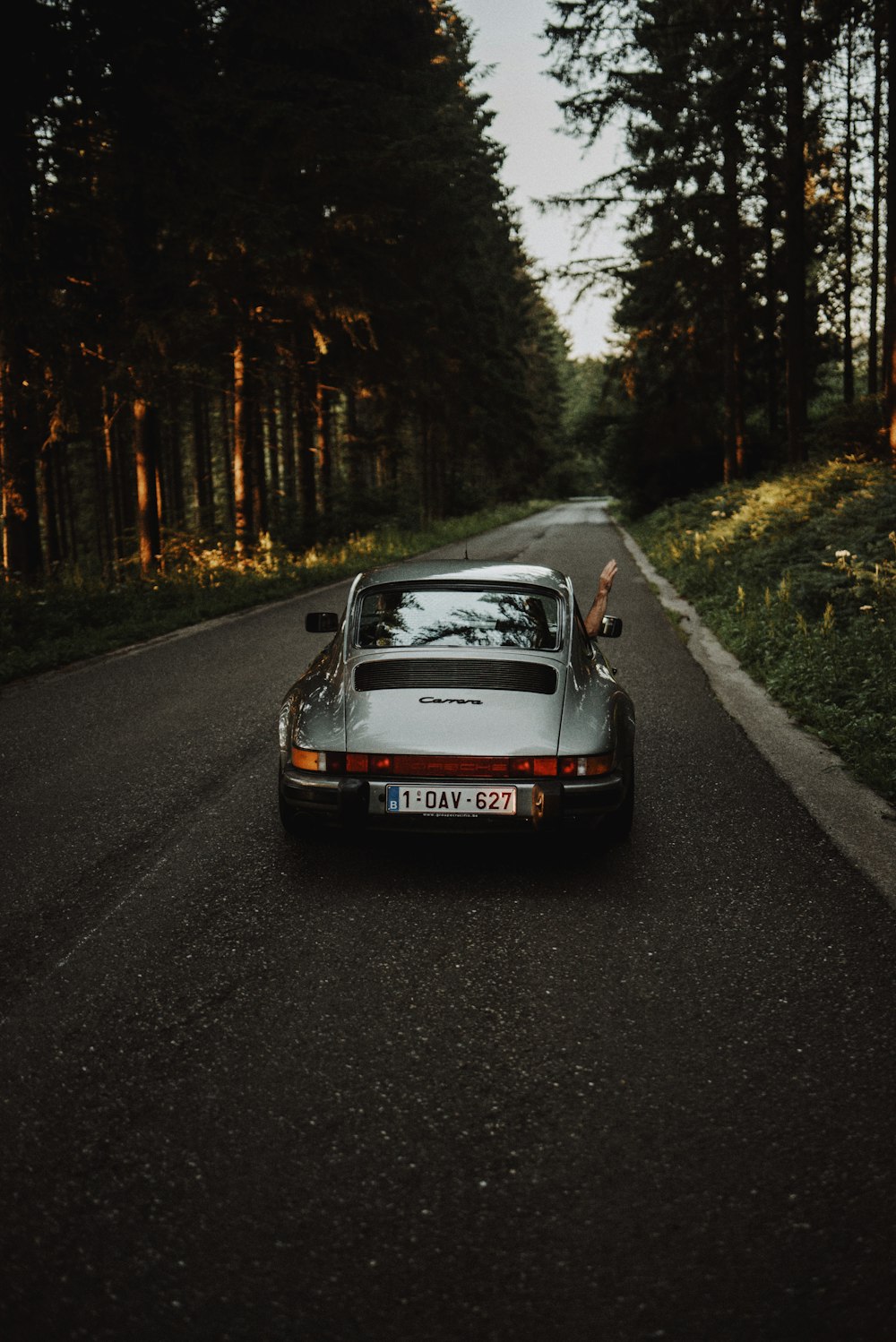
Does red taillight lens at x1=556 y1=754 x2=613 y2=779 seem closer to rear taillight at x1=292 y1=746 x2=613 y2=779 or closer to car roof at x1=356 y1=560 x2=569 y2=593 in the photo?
rear taillight at x1=292 y1=746 x2=613 y2=779

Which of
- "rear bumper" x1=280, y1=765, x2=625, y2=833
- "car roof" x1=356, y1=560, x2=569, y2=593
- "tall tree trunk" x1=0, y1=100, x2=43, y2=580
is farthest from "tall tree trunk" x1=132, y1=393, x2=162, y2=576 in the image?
"rear bumper" x1=280, y1=765, x2=625, y2=833

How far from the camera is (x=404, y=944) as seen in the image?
4.00m

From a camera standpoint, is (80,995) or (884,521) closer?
(80,995)

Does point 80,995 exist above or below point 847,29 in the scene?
below

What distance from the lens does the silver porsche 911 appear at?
4.53m

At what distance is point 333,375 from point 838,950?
891 inches

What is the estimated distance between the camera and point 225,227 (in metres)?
16.9

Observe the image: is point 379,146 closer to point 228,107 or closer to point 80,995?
point 228,107

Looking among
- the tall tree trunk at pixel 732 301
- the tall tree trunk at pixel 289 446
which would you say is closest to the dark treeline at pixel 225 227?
the tall tree trunk at pixel 289 446

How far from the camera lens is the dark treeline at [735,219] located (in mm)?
17797

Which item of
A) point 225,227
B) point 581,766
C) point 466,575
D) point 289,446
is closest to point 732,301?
point 225,227

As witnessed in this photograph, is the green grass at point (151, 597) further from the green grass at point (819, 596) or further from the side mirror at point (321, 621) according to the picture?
the green grass at point (819, 596)

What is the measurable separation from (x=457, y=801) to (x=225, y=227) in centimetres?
1549

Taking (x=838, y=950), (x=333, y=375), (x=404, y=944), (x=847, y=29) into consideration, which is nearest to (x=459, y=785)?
Result: (x=404, y=944)
